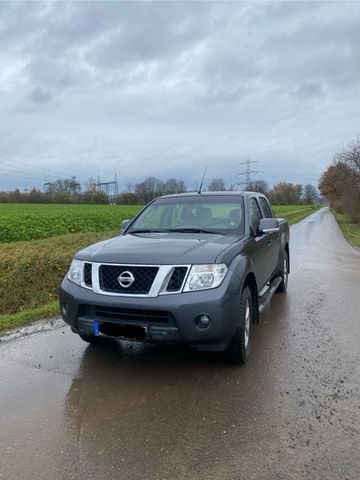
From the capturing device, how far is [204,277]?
3570 millimetres

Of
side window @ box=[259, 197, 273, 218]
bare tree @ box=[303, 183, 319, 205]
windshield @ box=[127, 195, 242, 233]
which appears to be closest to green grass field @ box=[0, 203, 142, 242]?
windshield @ box=[127, 195, 242, 233]

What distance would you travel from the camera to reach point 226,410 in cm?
321

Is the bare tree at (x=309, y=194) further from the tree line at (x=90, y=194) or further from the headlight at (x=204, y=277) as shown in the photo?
the headlight at (x=204, y=277)

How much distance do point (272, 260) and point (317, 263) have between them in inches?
216

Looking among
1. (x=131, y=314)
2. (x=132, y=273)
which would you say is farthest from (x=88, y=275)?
(x=131, y=314)

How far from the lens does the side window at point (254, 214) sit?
505cm

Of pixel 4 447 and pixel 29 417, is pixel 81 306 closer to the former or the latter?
pixel 29 417

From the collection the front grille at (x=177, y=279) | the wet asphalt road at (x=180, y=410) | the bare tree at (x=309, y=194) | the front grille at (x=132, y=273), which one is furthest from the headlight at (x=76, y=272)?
the bare tree at (x=309, y=194)

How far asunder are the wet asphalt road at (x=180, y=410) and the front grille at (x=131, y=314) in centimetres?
62

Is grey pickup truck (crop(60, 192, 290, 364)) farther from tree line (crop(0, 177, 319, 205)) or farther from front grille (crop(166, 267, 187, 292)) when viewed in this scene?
tree line (crop(0, 177, 319, 205))

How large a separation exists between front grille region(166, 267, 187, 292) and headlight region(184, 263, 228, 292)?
58 mm

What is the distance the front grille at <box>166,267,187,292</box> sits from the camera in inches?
139

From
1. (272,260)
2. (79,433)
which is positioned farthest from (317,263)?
(79,433)

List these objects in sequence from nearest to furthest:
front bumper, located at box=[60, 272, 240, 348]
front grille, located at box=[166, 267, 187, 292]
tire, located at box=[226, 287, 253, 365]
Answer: front bumper, located at box=[60, 272, 240, 348]
front grille, located at box=[166, 267, 187, 292]
tire, located at box=[226, 287, 253, 365]
